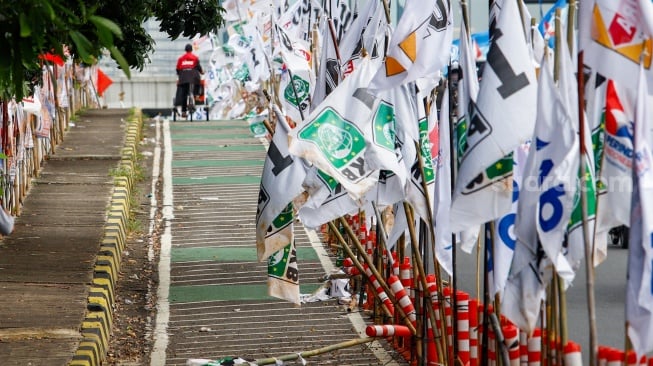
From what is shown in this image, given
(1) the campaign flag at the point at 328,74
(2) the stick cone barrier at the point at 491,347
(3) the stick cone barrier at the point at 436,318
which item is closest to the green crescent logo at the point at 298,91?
(1) the campaign flag at the point at 328,74

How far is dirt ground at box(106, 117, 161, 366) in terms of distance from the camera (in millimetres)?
9656

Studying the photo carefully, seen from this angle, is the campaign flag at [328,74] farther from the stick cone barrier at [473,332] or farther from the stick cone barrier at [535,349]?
the stick cone barrier at [535,349]

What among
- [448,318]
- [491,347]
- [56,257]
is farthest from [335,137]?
[56,257]

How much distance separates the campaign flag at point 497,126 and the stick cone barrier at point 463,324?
944 mm

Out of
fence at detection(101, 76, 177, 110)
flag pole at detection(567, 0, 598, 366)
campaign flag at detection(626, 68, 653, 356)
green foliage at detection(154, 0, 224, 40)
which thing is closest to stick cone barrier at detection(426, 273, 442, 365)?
flag pole at detection(567, 0, 598, 366)

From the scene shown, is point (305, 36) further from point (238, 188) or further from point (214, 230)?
point (214, 230)

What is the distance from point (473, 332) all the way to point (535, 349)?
991 mm

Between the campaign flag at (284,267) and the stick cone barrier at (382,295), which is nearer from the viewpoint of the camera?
the campaign flag at (284,267)

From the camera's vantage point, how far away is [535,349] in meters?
7.05

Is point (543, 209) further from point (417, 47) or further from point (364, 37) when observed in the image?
point (364, 37)

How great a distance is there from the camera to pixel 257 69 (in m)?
23.2

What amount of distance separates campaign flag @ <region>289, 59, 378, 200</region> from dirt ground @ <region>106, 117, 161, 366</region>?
244 cm

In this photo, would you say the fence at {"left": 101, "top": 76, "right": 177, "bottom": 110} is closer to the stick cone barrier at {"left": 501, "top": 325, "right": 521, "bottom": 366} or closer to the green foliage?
the green foliage

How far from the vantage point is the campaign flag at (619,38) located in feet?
20.8
